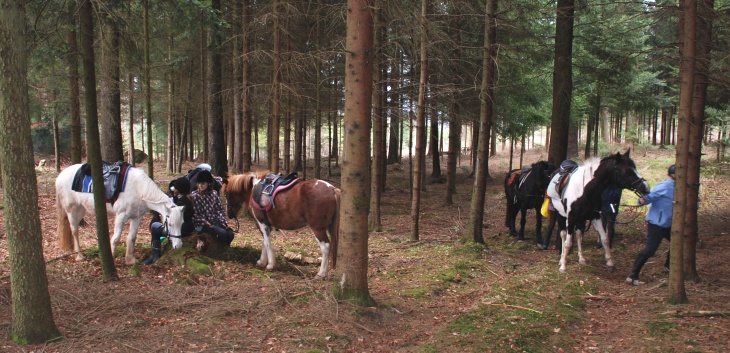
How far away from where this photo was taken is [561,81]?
12.0 m

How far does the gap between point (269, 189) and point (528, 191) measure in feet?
22.0

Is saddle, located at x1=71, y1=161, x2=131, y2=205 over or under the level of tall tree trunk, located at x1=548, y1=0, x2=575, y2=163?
under

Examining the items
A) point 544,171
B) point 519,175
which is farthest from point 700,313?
point 519,175

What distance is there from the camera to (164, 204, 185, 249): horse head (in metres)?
7.30

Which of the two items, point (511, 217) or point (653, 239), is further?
point (511, 217)

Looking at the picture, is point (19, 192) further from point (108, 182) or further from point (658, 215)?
point (658, 215)

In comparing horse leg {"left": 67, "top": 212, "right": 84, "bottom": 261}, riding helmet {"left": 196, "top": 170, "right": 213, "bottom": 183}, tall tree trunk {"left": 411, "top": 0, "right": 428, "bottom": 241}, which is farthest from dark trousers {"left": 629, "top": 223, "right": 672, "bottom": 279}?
horse leg {"left": 67, "top": 212, "right": 84, "bottom": 261}

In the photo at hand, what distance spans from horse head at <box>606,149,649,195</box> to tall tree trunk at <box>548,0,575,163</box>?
414 centimetres

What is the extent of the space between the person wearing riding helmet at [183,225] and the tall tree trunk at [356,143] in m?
3.32

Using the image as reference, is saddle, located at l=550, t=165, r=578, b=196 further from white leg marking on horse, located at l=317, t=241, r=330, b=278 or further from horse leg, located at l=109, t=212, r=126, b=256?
horse leg, located at l=109, t=212, r=126, b=256

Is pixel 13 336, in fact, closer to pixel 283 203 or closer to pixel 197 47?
pixel 283 203

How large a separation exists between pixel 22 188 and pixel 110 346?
1747 millimetres

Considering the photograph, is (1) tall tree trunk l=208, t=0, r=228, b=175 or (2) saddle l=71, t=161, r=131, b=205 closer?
(2) saddle l=71, t=161, r=131, b=205

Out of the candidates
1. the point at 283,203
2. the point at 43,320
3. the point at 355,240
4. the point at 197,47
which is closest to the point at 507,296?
the point at 355,240
